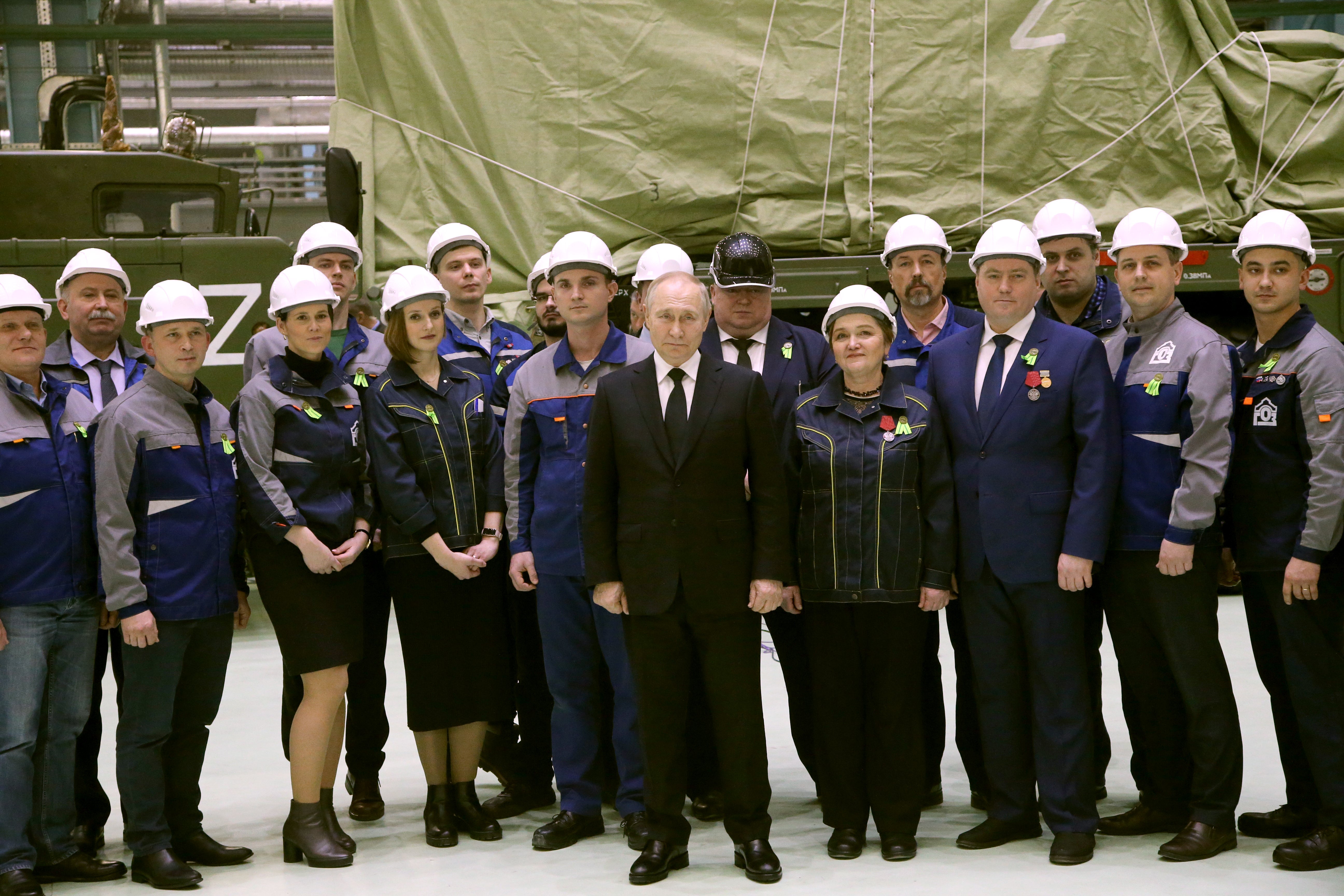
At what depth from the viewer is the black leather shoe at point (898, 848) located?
3572mm

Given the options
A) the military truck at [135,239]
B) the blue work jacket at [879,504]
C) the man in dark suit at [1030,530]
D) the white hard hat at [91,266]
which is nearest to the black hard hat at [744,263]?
the blue work jacket at [879,504]

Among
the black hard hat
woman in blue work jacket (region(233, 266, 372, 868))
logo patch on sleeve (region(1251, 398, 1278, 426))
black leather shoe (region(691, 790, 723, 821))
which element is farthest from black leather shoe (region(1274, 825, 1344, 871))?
woman in blue work jacket (region(233, 266, 372, 868))

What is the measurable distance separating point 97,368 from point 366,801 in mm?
1738

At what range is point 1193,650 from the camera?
11.7 feet

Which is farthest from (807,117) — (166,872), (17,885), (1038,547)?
(17,885)

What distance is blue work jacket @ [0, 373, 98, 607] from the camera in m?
3.43

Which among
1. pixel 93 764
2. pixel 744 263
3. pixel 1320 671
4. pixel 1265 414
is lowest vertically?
pixel 93 764

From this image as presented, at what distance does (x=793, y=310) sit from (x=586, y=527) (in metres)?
3.77

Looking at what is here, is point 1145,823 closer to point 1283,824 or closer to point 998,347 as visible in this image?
point 1283,824

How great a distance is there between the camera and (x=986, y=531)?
11.8 feet

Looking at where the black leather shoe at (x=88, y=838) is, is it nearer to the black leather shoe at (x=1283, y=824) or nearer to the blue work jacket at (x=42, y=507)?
the blue work jacket at (x=42, y=507)

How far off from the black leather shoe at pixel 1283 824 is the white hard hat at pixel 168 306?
3.51 m

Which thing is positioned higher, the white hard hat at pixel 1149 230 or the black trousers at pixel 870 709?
the white hard hat at pixel 1149 230

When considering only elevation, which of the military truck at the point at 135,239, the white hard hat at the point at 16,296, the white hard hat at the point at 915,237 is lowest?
the white hard hat at the point at 16,296
